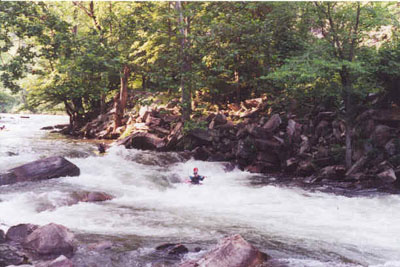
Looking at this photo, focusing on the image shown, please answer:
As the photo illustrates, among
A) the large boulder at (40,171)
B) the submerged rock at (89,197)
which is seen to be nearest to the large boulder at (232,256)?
the submerged rock at (89,197)

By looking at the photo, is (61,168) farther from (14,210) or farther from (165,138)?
(165,138)

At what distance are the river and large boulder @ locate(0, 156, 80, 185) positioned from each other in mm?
419

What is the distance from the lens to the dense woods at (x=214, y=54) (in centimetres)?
1264

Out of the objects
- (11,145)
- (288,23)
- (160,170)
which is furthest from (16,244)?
(288,23)

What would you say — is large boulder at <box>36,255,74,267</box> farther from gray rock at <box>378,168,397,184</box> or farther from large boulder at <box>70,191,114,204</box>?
gray rock at <box>378,168,397,184</box>

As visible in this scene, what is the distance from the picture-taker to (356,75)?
1574 cm

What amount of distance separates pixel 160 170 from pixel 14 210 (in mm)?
8348

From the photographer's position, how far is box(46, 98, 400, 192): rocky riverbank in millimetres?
15438

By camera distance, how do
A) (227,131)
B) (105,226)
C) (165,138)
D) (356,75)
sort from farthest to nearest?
(165,138), (227,131), (356,75), (105,226)

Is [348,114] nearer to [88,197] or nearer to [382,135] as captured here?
[382,135]

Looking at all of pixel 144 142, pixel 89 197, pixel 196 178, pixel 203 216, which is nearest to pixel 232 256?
pixel 203 216

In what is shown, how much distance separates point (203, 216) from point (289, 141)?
30.0 ft

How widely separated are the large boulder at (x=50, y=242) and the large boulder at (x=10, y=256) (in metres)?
0.26

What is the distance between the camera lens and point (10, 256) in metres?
6.88
